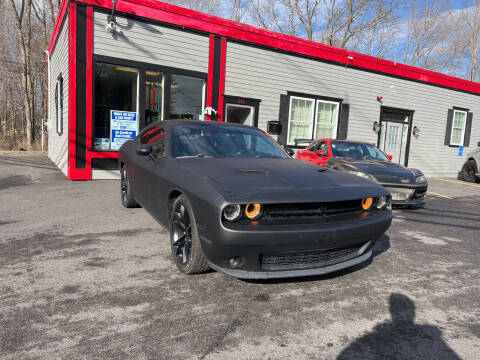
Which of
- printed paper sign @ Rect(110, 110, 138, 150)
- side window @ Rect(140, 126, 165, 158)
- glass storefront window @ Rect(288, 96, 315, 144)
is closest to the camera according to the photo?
side window @ Rect(140, 126, 165, 158)

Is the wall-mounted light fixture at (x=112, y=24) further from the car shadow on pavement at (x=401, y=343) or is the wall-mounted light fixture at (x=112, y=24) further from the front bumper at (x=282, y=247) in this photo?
the car shadow on pavement at (x=401, y=343)

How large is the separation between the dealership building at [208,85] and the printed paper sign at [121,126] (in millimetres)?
25

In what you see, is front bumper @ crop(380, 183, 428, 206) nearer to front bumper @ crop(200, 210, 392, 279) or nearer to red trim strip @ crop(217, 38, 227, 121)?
front bumper @ crop(200, 210, 392, 279)

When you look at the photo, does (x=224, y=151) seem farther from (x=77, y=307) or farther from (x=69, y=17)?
(x=69, y=17)

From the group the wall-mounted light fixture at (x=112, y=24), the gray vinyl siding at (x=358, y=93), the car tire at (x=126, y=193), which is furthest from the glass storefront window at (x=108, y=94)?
the car tire at (x=126, y=193)

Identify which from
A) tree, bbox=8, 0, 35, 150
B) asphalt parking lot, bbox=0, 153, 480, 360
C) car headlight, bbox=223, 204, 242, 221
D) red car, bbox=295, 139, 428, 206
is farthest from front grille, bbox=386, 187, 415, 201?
tree, bbox=8, 0, 35, 150

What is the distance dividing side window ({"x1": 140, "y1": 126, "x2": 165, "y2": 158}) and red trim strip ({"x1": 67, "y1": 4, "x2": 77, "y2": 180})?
13.0ft

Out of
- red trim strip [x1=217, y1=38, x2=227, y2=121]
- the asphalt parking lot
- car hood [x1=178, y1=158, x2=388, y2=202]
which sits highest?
red trim strip [x1=217, y1=38, x2=227, y2=121]

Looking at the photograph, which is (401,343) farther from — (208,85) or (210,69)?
(210,69)

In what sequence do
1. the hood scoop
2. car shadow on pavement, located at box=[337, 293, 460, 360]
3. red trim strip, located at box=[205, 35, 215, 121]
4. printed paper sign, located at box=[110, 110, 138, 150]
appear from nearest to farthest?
car shadow on pavement, located at box=[337, 293, 460, 360] < the hood scoop < printed paper sign, located at box=[110, 110, 138, 150] < red trim strip, located at box=[205, 35, 215, 121]

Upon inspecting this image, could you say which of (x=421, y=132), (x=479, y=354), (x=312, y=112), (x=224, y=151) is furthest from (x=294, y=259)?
(x=421, y=132)

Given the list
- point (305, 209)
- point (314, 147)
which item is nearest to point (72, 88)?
point (314, 147)

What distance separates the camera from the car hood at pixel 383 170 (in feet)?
19.8

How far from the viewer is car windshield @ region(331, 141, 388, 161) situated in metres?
7.19
